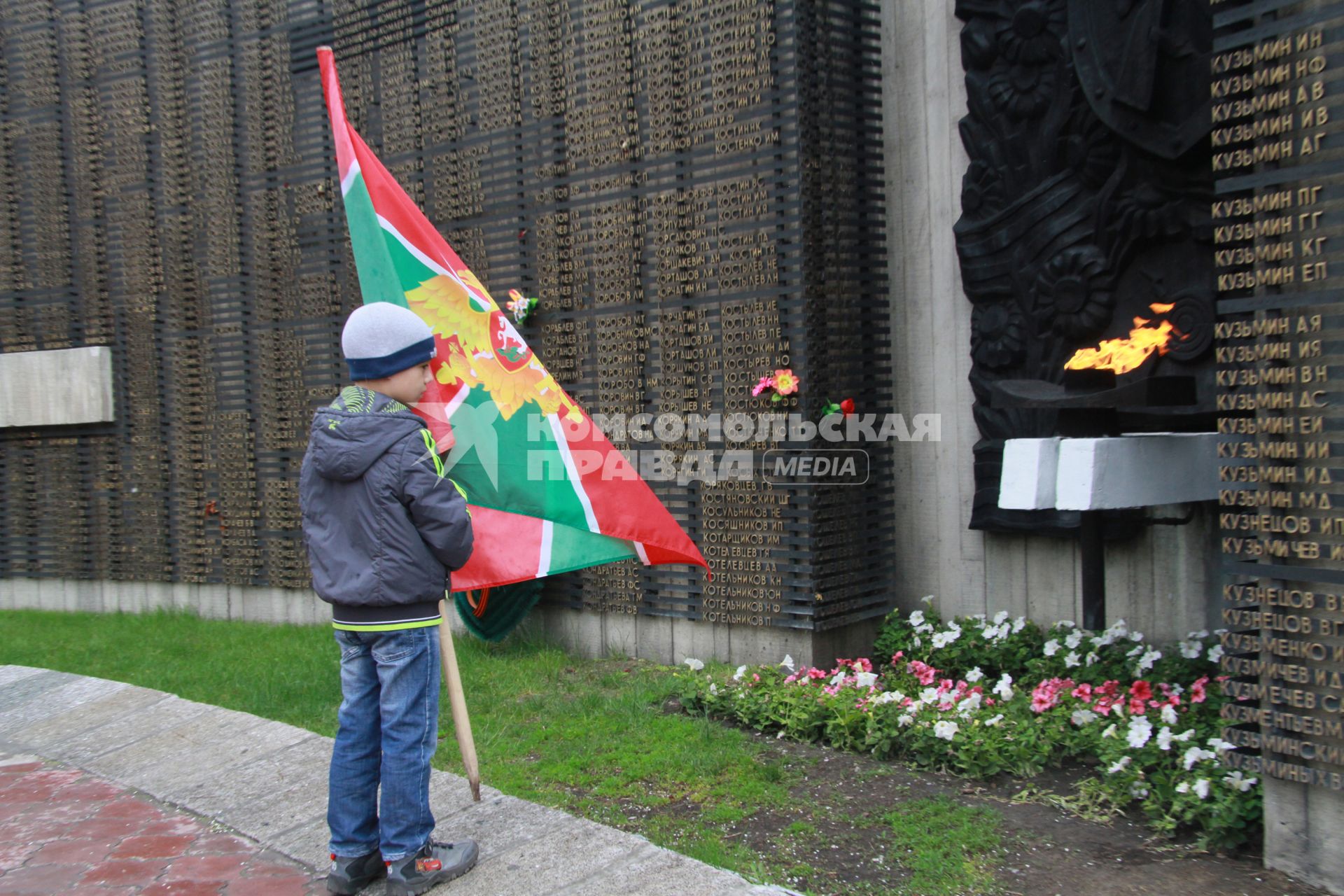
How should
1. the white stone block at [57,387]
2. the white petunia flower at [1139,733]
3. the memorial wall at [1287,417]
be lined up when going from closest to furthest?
the memorial wall at [1287,417], the white petunia flower at [1139,733], the white stone block at [57,387]

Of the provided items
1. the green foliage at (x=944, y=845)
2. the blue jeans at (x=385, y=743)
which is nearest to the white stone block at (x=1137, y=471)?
the green foliage at (x=944, y=845)

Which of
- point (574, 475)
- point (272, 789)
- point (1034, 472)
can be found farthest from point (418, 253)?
point (1034, 472)

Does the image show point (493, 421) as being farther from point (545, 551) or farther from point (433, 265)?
point (433, 265)

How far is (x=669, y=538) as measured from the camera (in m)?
5.04

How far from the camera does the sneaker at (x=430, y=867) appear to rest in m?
3.39

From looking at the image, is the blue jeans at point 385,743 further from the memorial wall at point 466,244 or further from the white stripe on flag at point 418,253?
the memorial wall at point 466,244

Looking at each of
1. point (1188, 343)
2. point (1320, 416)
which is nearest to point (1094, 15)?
point (1188, 343)

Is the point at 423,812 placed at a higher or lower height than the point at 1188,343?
lower

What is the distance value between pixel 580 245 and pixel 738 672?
2.75 m

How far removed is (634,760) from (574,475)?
1272mm

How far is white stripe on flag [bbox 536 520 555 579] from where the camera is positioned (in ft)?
15.5

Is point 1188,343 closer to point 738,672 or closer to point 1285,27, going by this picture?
point 1285,27

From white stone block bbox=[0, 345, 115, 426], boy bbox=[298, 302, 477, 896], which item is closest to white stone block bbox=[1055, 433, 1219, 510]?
boy bbox=[298, 302, 477, 896]

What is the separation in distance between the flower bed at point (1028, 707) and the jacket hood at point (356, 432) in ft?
8.39
